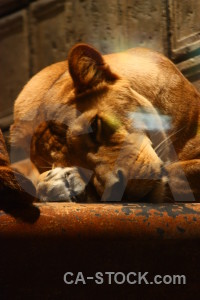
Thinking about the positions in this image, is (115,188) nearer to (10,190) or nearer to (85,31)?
(10,190)

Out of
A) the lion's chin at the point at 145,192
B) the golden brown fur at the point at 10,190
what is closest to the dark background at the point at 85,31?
the lion's chin at the point at 145,192

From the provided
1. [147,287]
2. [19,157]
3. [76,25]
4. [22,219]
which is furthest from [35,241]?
[76,25]

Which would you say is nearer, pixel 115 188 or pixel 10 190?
pixel 10 190

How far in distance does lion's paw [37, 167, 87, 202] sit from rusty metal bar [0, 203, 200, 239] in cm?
41

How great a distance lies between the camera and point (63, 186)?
65.3 inches

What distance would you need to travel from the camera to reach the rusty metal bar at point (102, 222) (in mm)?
1149

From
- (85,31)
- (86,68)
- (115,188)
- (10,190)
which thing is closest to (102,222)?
(10,190)

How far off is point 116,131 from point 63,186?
0.22 meters

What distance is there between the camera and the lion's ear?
1774 mm

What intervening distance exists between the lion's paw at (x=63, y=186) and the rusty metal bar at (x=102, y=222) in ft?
1.35

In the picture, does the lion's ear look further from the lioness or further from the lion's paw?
the lion's paw

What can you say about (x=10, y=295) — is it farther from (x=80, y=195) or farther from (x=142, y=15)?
(x=142, y=15)

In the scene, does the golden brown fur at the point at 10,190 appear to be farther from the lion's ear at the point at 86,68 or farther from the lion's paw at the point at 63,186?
the lion's ear at the point at 86,68

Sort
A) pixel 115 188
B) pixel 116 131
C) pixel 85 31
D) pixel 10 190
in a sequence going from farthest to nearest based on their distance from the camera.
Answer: pixel 85 31
pixel 116 131
pixel 115 188
pixel 10 190
